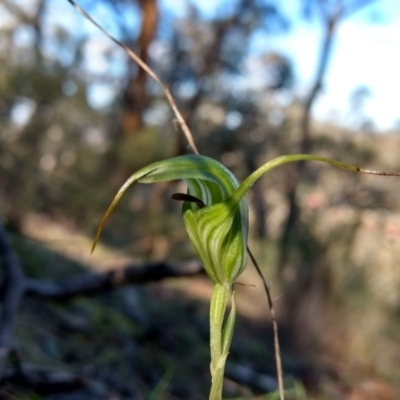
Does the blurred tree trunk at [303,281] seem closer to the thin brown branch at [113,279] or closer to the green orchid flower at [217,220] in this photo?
the thin brown branch at [113,279]

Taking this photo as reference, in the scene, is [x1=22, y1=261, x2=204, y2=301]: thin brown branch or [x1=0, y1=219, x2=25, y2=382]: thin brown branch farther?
[x1=22, y1=261, x2=204, y2=301]: thin brown branch

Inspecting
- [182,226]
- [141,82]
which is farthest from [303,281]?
[141,82]

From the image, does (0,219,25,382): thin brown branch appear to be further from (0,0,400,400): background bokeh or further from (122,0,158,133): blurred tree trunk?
(122,0,158,133): blurred tree trunk

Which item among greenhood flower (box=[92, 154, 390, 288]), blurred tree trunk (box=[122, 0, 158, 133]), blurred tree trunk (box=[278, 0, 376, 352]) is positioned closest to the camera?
greenhood flower (box=[92, 154, 390, 288])

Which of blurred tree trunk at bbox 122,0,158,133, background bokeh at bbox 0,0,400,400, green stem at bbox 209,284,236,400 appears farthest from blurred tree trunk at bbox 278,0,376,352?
green stem at bbox 209,284,236,400

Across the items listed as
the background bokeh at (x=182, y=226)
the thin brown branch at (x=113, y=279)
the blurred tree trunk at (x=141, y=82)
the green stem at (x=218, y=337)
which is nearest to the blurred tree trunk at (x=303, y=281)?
the background bokeh at (x=182, y=226)

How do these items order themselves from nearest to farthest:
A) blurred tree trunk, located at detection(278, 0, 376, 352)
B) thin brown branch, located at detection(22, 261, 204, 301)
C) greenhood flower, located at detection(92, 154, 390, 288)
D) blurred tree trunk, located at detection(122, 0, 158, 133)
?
greenhood flower, located at detection(92, 154, 390, 288) → thin brown branch, located at detection(22, 261, 204, 301) → blurred tree trunk, located at detection(278, 0, 376, 352) → blurred tree trunk, located at detection(122, 0, 158, 133)

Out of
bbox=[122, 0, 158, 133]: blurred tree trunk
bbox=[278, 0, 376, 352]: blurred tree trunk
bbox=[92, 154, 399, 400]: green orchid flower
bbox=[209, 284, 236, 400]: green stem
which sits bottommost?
bbox=[278, 0, 376, 352]: blurred tree trunk
